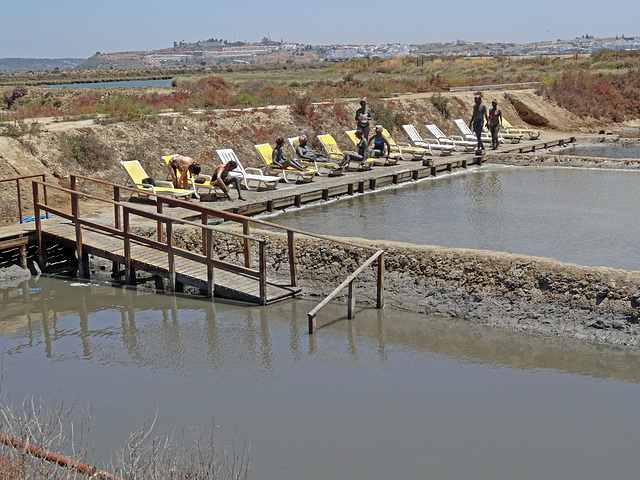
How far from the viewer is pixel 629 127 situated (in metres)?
38.1

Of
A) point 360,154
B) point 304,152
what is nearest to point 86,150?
point 304,152

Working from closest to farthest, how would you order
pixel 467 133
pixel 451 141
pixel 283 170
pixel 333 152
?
1. pixel 283 170
2. pixel 333 152
3. pixel 451 141
4. pixel 467 133

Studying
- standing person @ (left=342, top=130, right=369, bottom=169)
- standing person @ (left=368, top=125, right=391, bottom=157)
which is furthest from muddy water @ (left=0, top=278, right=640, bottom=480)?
standing person @ (left=368, top=125, right=391, bottom=157)

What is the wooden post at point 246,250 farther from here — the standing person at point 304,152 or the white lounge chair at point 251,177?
the standing person at point 304,152

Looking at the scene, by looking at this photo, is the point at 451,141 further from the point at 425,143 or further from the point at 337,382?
the point at 337,382

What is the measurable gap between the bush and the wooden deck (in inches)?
185

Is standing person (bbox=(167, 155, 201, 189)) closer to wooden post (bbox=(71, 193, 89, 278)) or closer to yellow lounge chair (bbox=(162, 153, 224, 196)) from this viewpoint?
yellow lounge chair (bbox=(162, 153, 224, 196))

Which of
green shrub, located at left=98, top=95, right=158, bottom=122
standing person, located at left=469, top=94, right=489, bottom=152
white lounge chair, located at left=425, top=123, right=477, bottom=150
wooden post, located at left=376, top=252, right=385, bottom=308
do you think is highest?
green shrub, located at left=98, top=95, right=158, bottom=122

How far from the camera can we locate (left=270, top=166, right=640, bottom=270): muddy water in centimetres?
1354

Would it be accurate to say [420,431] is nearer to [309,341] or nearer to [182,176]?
[309,341]

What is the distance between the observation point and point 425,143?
85.8ft

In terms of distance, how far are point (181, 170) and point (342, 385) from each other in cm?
911

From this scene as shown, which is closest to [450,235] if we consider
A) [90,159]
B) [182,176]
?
[182,176]

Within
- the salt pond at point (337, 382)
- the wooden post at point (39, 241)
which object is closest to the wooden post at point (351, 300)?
the salt pond at point (337, 382)
